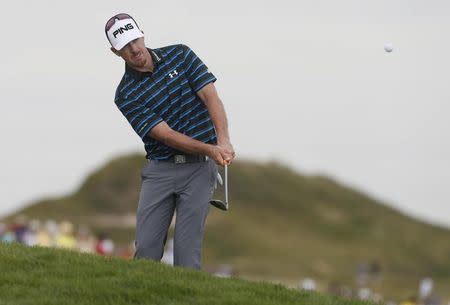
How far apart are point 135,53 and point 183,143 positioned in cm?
97

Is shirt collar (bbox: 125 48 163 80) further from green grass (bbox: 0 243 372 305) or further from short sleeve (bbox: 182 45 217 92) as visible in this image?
green grass (bbox: 0 243 372 305)

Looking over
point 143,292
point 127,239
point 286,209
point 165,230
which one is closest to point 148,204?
point 165,230

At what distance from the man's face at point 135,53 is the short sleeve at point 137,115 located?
386 mm

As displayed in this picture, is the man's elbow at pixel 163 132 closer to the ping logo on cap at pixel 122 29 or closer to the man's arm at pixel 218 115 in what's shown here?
the man's arm at pixel 218 115

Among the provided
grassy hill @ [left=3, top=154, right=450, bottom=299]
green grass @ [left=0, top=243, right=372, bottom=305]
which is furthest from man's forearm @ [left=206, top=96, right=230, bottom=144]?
grassy hill @ [left=3, top=154, right=450, bottom=299]

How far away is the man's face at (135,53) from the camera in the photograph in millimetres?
12664

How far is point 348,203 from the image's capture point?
85750 mm

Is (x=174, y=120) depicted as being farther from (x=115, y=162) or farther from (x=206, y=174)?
(x=115, y=162)

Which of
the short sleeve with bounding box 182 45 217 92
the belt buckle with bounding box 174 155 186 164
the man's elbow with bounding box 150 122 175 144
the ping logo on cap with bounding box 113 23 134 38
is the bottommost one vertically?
the belt buckle with bounding box 174 155 186 164

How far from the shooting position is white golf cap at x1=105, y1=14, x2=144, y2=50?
12.6m

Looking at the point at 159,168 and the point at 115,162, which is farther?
the point at 115,162

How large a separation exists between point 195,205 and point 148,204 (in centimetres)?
48

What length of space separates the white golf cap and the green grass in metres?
2.20

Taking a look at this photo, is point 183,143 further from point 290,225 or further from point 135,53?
point 290,225
